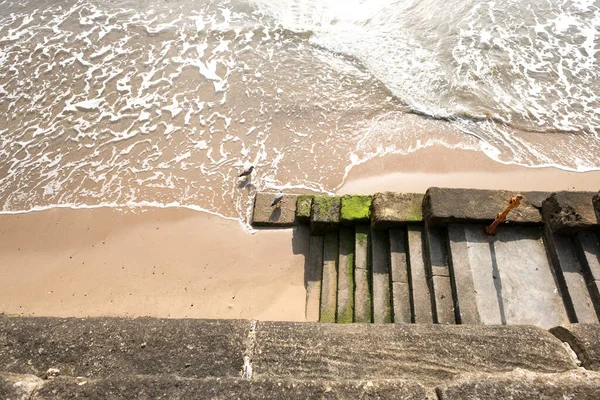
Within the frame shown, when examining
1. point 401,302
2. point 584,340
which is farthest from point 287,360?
point 401,302

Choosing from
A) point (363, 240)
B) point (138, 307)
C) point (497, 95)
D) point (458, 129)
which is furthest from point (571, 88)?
point (138, 307)

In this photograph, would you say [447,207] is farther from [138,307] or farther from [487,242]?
[138,307]

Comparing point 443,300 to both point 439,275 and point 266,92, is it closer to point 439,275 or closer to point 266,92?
point 439,275

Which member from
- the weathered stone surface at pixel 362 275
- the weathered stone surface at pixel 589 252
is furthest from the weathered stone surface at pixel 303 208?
the weathered stone surface at pixel 589 252

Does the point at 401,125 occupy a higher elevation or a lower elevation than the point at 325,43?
lower

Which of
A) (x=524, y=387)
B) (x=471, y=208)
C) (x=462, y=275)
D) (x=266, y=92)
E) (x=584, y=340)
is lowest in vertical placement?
(x=462, y=275)
